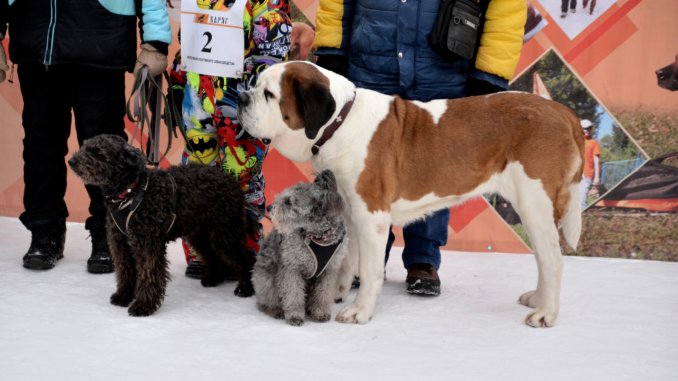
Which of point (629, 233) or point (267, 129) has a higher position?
point (267, 129)

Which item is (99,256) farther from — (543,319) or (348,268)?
(543,319)

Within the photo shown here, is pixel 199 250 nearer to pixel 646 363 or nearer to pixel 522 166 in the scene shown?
pixel 522 166

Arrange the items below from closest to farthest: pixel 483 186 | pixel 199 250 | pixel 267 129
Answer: pixel 267 129, pixel 483 186, pixel 199 250

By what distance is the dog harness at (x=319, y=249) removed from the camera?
10.3 feet

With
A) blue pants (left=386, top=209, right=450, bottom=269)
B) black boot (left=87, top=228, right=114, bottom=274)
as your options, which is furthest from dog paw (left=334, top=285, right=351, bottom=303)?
black boot (left=87, top=228, right=114, bottom=274)

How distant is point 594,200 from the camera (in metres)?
4.67

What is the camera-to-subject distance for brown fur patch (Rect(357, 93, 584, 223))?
10.4 ft

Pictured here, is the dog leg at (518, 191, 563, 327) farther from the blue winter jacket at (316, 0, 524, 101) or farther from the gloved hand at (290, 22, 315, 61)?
the gloved hand at (290, 22, 315, 61)

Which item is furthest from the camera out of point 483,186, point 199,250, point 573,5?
point 573,5

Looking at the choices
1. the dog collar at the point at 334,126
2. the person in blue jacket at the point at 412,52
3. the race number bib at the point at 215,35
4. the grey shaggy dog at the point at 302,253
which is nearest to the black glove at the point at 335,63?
the person in blue jacket at the point at 412,52

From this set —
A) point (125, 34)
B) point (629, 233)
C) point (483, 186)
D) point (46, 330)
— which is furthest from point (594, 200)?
point (46, 330)

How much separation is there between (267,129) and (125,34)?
53.9 inches

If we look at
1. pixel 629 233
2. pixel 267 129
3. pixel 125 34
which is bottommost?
pixel 629 233

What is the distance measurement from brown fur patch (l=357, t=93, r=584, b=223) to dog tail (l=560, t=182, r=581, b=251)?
0.05m
